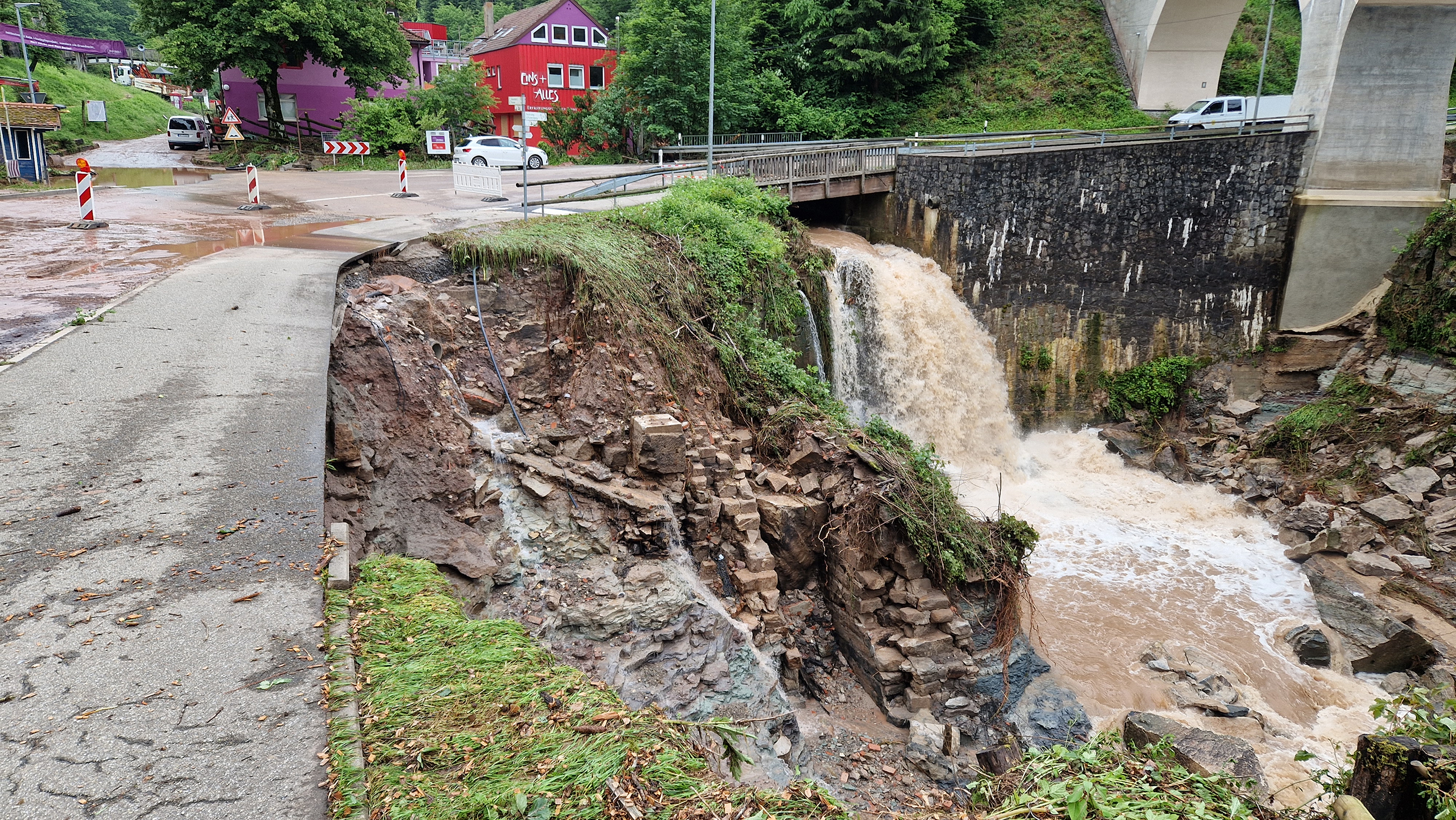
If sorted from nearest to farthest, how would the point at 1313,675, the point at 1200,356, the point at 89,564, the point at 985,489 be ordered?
the point at 89,564
the point at 1313,675
the point at 985,489
the point at 1200,356

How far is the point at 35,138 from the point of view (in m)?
21.1

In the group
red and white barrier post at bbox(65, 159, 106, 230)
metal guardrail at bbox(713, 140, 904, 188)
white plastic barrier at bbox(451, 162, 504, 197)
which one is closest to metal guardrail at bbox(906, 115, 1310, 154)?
metal guardrail at bbox(713, 140, 904, 188)

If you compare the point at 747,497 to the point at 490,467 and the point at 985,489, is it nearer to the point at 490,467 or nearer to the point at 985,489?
the point at 490,467

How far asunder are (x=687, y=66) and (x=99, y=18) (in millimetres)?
59214

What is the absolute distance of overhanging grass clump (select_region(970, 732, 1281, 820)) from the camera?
4.46m

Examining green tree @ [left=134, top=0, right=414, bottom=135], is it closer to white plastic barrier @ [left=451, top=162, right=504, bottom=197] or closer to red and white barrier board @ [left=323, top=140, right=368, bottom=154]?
red and white barrier board @ [left=323, top=140, right=368, bottom=154]

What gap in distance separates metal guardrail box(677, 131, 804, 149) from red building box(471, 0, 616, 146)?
1086cm

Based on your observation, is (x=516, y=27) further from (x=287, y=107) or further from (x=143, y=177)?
(x=143, y=177)

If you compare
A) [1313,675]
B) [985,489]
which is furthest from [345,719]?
[985,489]

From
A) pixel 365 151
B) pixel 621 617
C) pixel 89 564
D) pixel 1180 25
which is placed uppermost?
pixel 1180 25

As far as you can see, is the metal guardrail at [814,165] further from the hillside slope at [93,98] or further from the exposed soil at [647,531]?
the hillside slope at [93,98]

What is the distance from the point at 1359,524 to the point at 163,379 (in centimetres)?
1806

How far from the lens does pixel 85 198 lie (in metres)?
14.7

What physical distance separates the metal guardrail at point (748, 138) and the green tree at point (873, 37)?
9.89 feet
